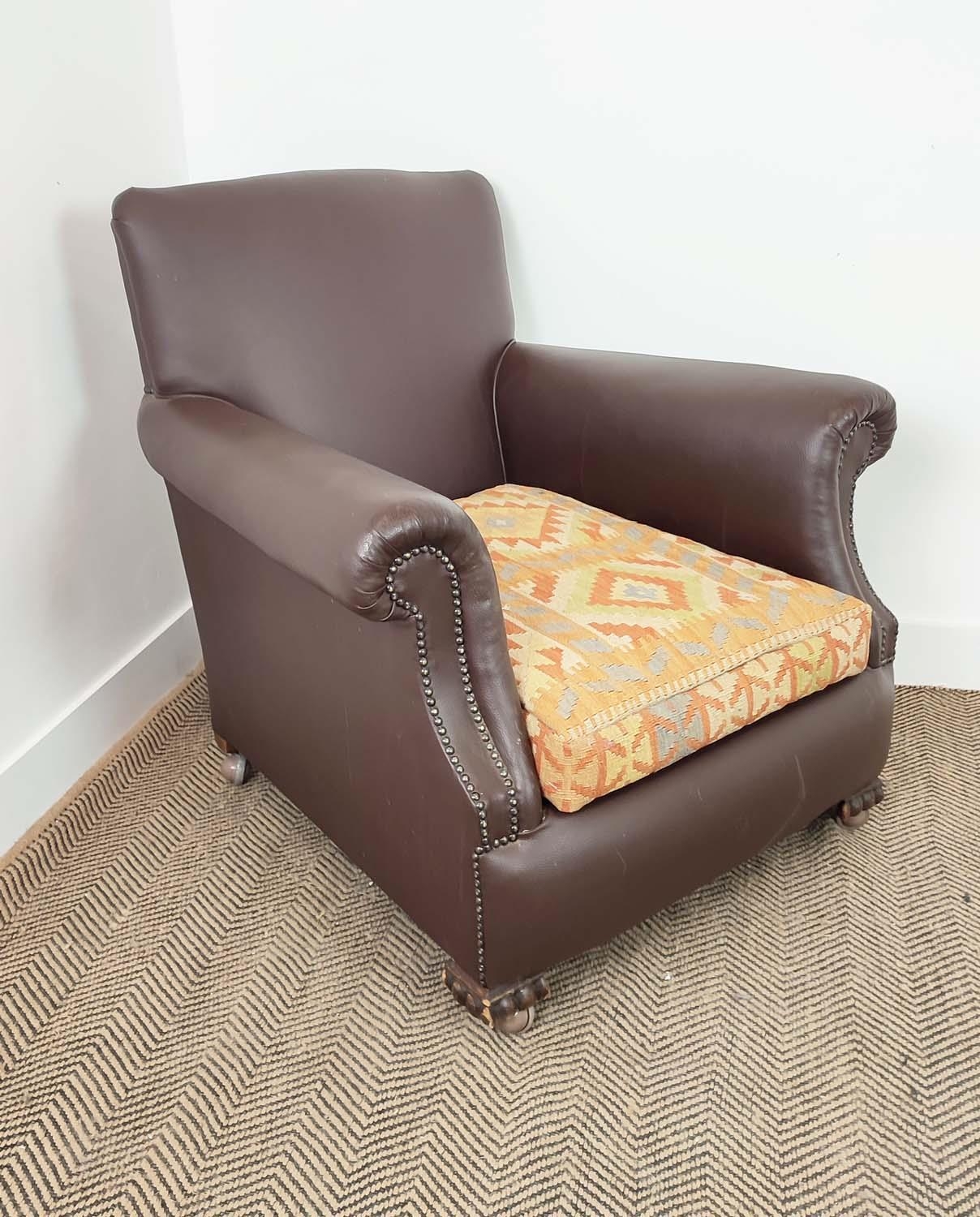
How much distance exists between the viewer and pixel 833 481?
147cm

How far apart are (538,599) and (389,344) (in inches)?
21.0

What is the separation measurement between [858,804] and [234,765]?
0.97 meters

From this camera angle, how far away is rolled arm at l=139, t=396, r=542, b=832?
3.42 feet

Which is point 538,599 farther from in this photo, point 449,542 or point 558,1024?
point 558,1024

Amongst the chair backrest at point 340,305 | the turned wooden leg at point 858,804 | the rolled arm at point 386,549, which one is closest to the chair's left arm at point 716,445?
the chair backrest at point 340,305

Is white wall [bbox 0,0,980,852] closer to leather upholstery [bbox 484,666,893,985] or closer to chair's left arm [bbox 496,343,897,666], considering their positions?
chair's left arm [bbox 496,343,897,666]

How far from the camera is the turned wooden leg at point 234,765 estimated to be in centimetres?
175

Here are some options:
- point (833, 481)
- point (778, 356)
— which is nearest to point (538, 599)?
point (833, 481)

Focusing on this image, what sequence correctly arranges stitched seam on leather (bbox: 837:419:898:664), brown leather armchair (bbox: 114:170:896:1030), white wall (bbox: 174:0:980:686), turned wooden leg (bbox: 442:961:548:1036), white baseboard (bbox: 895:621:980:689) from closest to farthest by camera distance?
brown leather armchair (bbox: 114:170:896:1030), turned wooden leg (bbox: 442:961:548:1036), stitched seam on leather (bbox: 837:419:898:664), white wall (bbox: 174:0:980:686), white baseboard (bbox: 895:621:980:689)

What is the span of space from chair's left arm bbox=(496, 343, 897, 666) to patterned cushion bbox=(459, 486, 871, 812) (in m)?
0.06

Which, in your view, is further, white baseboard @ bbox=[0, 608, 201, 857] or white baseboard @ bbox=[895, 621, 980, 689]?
white baseboard @ bbox=[895, 621, 980, 689]

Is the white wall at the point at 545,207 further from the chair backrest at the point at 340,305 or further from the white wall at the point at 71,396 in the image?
the chair backrest at the point at 340,305

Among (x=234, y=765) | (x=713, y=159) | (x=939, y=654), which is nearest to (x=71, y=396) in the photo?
(x=234, y=765)

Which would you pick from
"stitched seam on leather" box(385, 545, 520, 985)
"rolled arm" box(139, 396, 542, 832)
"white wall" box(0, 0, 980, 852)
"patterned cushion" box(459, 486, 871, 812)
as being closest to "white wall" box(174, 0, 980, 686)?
"white wall" box(0, 0, 980, 852)
